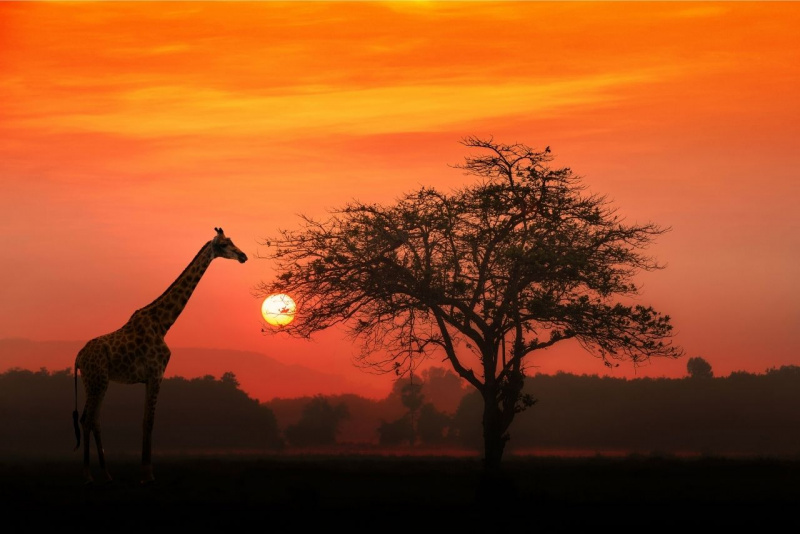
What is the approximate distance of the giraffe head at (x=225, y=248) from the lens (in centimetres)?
2755

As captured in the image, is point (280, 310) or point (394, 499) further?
point (280, 310)

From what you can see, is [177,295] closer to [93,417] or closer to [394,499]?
[93,417]

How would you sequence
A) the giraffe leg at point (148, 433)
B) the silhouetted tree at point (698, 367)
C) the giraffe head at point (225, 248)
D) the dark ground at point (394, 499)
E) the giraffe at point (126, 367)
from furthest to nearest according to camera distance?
the silhouetted tree at point (698, 367) < the giraffe head at point (225, 248) < the giraffe at point (126, 367) < the giraffe leg at point (148, 433) < the dark ground at point (394, 499)

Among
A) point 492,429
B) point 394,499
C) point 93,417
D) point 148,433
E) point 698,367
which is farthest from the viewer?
point 698,367

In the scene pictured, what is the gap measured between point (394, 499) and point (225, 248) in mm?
8069

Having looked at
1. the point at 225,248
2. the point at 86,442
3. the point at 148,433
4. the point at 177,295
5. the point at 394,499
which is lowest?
the point at 394,499

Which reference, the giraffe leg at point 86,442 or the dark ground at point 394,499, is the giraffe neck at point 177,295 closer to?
the giraffe leg at point 86,442

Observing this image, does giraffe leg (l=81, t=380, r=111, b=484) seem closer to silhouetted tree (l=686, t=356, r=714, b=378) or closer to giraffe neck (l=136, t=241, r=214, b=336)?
giraffe neck (l=136, t=241, r=214, b=336)

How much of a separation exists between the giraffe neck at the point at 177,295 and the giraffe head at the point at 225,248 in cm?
22

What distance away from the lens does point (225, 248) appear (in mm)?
27703

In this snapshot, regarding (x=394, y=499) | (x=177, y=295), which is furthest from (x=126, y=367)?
(x=394, y=499)

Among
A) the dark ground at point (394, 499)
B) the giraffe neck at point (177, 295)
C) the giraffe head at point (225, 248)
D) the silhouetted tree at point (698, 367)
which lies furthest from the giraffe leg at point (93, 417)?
the silhouetted tree at point (698, 367)

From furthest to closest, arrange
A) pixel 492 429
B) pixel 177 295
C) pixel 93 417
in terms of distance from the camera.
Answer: pixel 492 429, pixel 177 295, pixel 93 417

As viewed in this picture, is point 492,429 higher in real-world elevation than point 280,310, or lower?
lower
